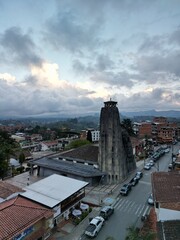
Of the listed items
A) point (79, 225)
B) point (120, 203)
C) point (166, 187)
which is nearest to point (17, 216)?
point (79, 225)

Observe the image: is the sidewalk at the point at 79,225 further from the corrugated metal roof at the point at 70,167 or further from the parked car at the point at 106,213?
the corrugated metal roof at the point at 70,167

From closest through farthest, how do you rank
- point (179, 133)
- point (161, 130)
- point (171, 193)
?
point (171, 193) < point (161, 130) < point (179, 133)

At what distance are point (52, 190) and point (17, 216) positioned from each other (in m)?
9.84

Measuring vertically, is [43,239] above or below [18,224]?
below

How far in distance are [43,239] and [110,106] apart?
106ft

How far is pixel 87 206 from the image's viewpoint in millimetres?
34031

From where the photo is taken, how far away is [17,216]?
70.4 ft

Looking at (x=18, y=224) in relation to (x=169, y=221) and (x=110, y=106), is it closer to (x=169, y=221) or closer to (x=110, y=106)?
(x=169, y=221)

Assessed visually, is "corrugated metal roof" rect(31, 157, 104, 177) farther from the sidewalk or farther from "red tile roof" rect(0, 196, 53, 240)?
"red tile roof" rect(0, 196, 53, 240)

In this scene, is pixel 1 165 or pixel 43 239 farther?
pixel 1 165

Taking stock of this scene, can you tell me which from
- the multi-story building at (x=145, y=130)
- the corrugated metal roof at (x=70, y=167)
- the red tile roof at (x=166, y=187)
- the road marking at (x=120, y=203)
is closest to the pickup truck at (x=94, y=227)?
the road marking at (x=120, y=203)

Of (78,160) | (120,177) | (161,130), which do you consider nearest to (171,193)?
(120,177)

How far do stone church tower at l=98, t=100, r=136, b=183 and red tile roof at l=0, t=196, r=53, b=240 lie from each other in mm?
25443

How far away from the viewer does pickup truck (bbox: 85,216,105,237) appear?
2618 centimetres
